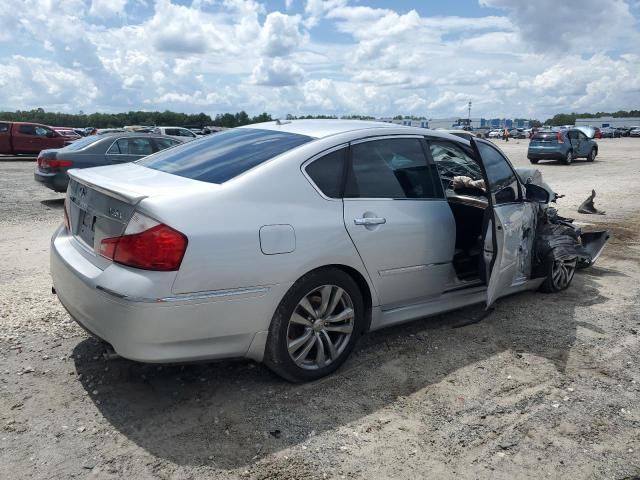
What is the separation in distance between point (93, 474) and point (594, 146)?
2763 centimetres

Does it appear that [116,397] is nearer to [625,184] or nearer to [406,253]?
[406,253]

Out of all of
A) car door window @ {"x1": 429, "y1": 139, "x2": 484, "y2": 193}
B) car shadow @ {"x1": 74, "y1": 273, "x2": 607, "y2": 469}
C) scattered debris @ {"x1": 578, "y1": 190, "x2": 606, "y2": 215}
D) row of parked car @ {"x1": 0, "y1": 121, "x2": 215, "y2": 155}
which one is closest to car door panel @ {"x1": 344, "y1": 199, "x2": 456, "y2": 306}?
car shadow @ {"x1": 74, "y1": 273, "x2": 607, "y2": 469}

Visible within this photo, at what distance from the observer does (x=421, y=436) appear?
3111 mm

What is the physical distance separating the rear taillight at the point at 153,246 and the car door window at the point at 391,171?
1.27 m

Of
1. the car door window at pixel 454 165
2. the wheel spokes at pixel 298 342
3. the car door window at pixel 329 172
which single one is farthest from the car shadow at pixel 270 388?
the car door window at pixel 454 165

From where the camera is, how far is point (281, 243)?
325cm

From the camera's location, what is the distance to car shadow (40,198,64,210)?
10.9m

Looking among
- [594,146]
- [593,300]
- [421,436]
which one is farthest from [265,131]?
[594,146]

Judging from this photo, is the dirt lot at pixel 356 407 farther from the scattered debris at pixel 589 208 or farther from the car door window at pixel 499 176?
the scattered debris at pixel 589 208

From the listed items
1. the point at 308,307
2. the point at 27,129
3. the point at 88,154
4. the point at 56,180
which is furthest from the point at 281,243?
the point at 27,129

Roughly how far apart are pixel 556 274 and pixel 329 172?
300 centimetres

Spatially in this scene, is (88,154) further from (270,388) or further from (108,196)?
(270,388)

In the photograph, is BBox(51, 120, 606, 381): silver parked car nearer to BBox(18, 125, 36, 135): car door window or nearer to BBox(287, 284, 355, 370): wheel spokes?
BBox(287, 284, 355, 370): wheel spokes

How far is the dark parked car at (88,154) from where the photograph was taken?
10.8 metres
